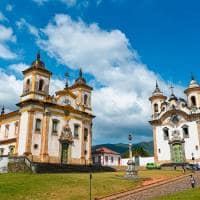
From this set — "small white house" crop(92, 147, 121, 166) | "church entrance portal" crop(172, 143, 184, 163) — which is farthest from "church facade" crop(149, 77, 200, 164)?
"small white house" crop(92, 147, 121, 166)

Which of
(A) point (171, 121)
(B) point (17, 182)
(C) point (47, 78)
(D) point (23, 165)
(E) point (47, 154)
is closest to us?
(B) point (17, 182)

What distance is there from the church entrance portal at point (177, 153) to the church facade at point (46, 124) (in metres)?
13.6

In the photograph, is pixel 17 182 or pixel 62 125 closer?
pixel 17 182

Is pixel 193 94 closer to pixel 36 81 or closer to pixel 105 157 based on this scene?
pixel 36 81

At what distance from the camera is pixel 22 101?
39812 millimetres

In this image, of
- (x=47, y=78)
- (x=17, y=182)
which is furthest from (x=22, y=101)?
(x=17, y=182)

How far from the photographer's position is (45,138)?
39.6m

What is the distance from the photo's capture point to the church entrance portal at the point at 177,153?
4741cm

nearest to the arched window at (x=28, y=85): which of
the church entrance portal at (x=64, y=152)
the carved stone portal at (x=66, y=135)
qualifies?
the carved stone portal at (x=66, y=135)

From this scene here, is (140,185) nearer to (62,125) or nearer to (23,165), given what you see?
(23,165)

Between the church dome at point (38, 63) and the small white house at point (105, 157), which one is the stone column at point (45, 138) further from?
the small white house at point (105, 157)

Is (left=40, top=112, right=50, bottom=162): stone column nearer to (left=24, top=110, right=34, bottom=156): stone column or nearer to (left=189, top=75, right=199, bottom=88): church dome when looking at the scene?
(left=24, top=110, right=34, bottom=156): stone column

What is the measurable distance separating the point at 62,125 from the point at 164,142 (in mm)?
17874

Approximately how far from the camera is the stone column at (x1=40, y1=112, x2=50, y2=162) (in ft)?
128
